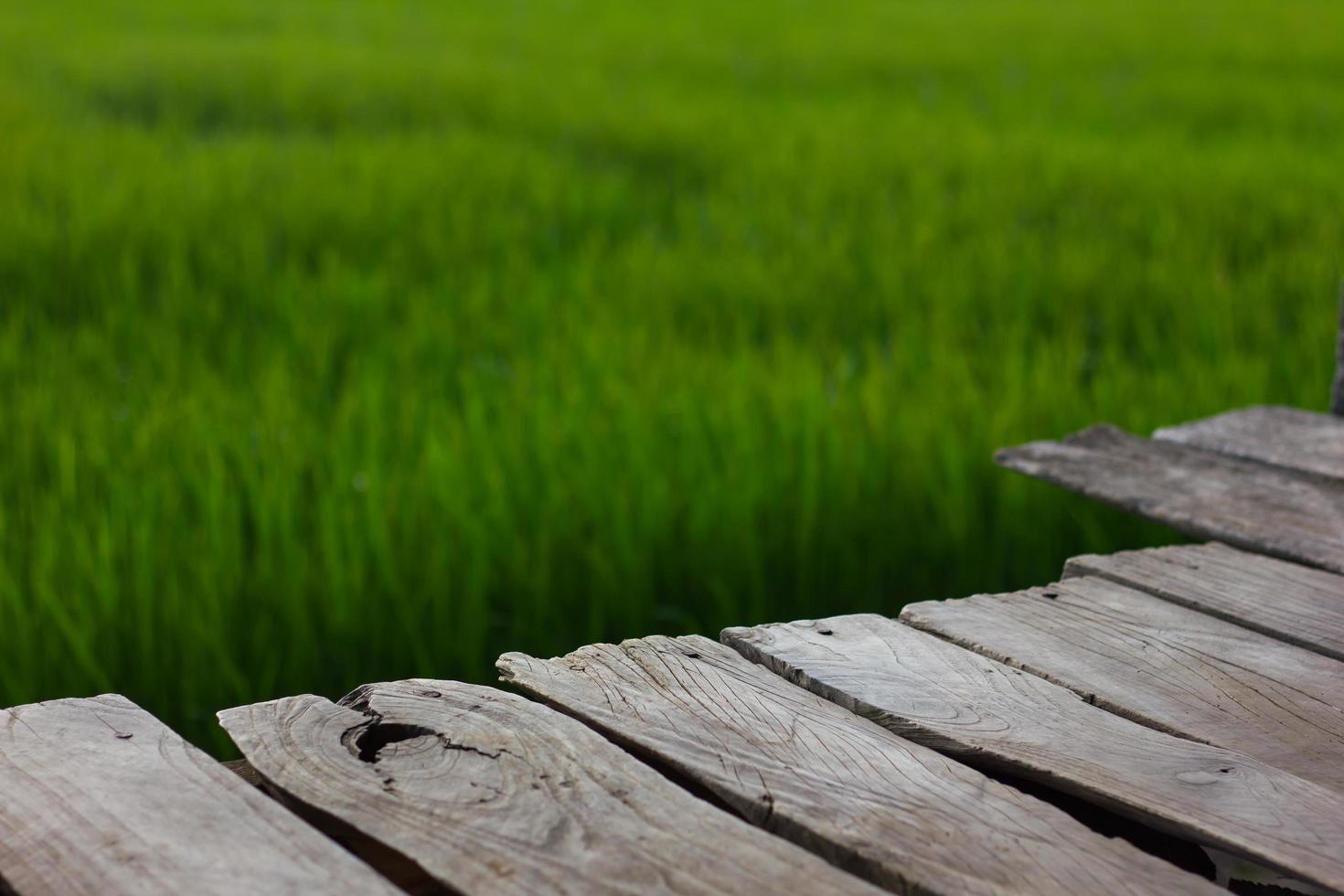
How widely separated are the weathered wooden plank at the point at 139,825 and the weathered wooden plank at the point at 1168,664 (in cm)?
63

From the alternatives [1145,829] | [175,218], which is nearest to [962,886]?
[1145,829]

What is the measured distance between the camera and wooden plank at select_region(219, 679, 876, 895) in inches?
34.4

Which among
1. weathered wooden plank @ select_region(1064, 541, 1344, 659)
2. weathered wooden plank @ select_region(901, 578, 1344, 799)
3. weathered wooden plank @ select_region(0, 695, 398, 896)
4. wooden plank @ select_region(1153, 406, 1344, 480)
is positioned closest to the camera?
weathered wooden plank @ select_region(0, 695, 398, 896)

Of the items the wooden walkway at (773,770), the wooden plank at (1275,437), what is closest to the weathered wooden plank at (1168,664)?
the wooden walkway at (773,770)

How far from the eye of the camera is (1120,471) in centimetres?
176

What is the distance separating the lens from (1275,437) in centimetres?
189

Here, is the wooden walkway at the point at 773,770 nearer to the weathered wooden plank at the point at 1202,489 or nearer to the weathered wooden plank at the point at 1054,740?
the weathered wooden plank at the point at 1054,740

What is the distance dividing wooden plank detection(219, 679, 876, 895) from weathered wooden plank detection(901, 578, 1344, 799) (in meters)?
0.39

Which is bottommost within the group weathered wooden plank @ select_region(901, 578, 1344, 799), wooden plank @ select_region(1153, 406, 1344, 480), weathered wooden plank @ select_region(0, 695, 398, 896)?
weathered wooden plank @ select_region(901, 578, 1344, 799)

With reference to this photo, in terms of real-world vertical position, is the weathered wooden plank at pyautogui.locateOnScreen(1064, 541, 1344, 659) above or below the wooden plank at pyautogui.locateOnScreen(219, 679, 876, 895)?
below

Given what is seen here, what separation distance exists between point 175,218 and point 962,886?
3239mm

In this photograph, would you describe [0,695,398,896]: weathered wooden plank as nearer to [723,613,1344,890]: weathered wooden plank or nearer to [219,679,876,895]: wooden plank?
[219,679,876,895]: wooden plank

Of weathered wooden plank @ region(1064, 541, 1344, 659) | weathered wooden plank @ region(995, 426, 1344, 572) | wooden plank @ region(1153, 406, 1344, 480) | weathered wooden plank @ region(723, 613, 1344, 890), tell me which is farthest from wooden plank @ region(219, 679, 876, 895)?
wooden plank @ region(1153, 406, 1344, 480)

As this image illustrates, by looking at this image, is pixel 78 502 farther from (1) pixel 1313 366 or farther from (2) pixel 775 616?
(1) pixel 1313 366
